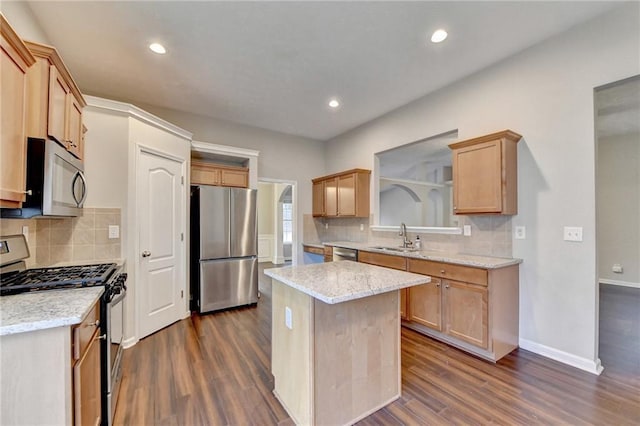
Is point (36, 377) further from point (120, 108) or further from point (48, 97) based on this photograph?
point (120, 108)

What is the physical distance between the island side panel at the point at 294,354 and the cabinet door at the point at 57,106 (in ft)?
5.47

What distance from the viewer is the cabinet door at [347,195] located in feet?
15.0

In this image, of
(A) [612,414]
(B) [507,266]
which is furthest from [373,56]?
(A) [612,414]

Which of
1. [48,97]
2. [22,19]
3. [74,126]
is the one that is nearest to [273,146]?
[74,126]

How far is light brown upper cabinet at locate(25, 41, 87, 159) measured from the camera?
150 cm

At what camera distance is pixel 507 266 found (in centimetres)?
259

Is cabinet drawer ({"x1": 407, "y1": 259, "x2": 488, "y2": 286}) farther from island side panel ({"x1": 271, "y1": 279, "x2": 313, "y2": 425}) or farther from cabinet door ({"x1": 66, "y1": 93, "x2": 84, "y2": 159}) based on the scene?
cabinet door ({"x1": 66, "y1": 93, "x2": 84, "y2": 159})

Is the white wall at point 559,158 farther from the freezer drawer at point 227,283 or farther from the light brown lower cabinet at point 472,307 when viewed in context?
the freezer drawer at point 227,283

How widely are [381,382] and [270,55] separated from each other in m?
3.10

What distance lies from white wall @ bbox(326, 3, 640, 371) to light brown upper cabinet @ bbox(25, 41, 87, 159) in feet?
12.3

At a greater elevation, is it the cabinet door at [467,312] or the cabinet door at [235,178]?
the cabinet door at [235,178]

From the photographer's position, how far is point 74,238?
257 centimetres

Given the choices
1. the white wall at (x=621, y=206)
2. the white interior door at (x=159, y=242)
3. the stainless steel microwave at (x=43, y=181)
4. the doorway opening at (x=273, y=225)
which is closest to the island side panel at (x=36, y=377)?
the stainless steel microwave at (x=43, y=181)

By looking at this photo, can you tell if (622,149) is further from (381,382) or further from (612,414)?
(381,382)
